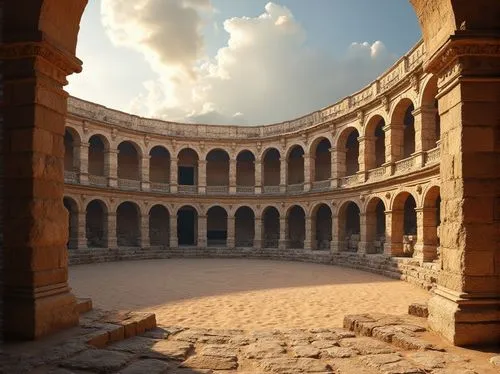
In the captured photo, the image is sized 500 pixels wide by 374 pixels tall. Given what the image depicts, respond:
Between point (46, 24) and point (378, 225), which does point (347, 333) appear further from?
point (378, 225)

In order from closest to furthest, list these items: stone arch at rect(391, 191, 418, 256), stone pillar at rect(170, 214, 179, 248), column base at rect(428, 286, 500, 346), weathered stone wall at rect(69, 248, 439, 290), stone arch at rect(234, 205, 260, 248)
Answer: column base at rect(428, 286, 500, 346) < weathered stone wall at rect(69, 248, 439, 290) < stone arch at rect(391, 191, 418, 256) < stone pillar at rect(170, 214, 179, 248) < stone arch at rect(234, 205, 260, 248)

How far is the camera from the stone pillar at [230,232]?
2852cm

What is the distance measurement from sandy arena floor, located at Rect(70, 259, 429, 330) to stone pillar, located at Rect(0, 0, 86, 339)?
13.2 ft

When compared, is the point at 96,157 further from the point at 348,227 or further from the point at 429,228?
the point at 429,228

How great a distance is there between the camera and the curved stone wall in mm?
17484

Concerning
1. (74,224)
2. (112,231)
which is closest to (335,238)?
(112,231)

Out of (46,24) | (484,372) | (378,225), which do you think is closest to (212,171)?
(378,225)

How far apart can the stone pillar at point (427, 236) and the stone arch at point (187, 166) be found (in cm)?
Result: 1888

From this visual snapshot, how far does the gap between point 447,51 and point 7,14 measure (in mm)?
6483

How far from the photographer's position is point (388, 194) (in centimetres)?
1886

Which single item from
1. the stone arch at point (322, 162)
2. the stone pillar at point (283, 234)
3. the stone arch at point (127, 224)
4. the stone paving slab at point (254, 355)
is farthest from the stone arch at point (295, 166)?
the stone paving slab at point (254, 355)

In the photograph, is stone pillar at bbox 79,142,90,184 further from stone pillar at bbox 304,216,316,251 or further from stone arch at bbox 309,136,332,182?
stone arch at bbox 309,136,332,182

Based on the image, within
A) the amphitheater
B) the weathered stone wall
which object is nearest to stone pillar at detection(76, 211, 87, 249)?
the amphitheater

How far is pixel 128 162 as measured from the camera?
97.4 ft
